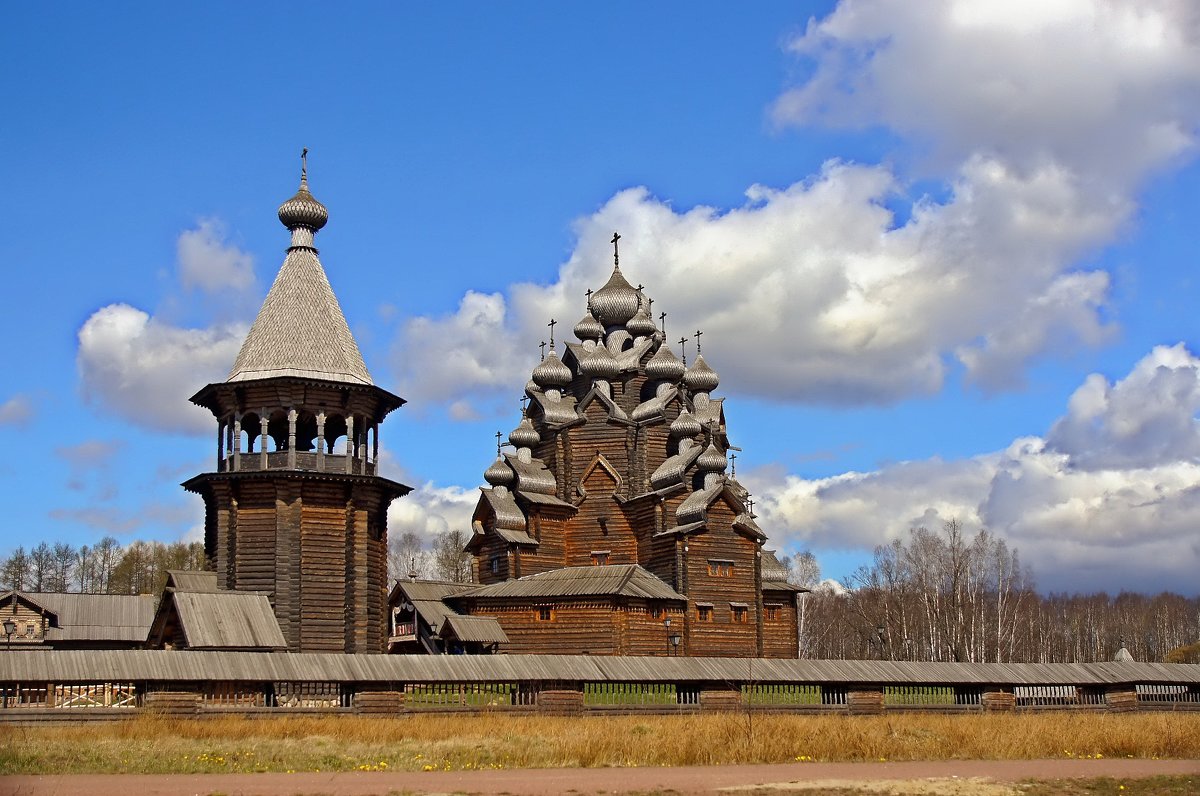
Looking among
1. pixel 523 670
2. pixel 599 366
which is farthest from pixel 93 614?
pixel 523 670

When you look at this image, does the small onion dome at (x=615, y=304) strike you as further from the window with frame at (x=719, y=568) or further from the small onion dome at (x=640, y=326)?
the window with frame at (x=719, y=568)

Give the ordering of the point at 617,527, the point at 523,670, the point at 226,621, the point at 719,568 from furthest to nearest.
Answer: the point at 617,527, the point at 719,568, the point at 226,621, the point at 523,670

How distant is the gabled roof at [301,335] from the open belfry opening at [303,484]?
0.12 feet

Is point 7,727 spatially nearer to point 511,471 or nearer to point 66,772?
point 66,772

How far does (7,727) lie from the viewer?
2245 cm

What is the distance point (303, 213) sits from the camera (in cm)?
3738

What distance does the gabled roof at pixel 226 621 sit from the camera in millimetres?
30578

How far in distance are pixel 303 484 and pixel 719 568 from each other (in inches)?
555

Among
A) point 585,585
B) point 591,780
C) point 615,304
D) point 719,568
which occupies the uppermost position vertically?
point 615,304

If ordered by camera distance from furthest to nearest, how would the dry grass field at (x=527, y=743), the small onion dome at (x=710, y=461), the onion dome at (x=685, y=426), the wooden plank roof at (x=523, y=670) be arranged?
the onion dome at (x=685, y=426) → the small onion dome at (x=710, y=461) → the wooden plank roof at (x=523, y=670) → the dry grass field at (x=527, y=743)

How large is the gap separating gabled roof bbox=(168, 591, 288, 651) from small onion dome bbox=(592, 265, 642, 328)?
1964 centimetres

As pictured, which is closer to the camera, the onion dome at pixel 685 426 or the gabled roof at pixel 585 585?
the gabled roof at pixel 585 585

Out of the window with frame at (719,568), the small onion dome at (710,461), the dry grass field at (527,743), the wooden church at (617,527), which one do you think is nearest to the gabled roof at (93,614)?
the wooden church at (617,527)

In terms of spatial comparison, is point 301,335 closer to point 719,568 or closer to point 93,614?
point 719,568
